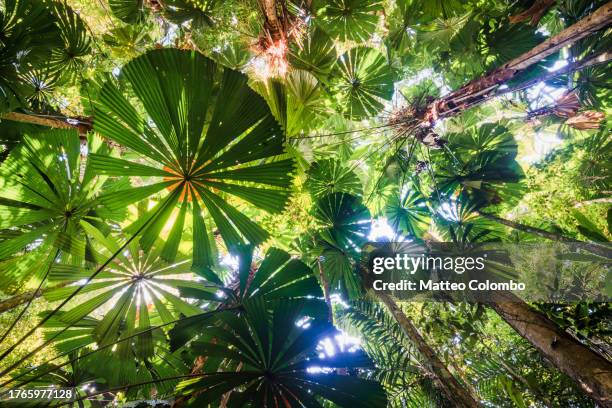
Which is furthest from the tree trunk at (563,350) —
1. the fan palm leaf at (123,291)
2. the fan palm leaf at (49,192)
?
the fan palm leaf at (49,192)

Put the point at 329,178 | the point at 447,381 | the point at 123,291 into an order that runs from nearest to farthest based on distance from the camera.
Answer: the point at 123,291
the point at 447,381
the point at 329,178

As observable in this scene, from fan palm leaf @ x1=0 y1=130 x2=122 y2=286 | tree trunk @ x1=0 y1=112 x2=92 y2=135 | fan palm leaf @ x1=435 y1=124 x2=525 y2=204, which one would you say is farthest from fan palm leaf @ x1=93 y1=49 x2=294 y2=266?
fan palm leaf @ x1=435 y1=124 x2=525 y2=204

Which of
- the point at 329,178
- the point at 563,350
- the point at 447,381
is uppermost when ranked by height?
the point at 329,178

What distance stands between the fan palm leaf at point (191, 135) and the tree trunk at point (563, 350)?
248cm

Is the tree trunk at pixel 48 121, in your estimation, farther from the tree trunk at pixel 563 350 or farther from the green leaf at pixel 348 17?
the tree trunk at pixel 563 350

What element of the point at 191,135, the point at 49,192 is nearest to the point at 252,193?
the point at 191,135

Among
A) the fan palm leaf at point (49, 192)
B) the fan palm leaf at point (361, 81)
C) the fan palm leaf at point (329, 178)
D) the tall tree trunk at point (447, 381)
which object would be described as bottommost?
the tall tree trunk at point (447, 381)

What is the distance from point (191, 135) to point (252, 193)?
0.48 metres

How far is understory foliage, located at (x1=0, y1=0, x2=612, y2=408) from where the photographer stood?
4.90 ft

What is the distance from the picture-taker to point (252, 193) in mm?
1731

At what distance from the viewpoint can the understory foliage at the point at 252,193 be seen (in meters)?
1.49

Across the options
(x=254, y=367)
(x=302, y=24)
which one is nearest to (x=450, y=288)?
(x=254, y=367)

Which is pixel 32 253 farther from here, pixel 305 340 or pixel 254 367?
pixel 305 340

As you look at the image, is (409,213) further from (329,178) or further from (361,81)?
(361,81)
